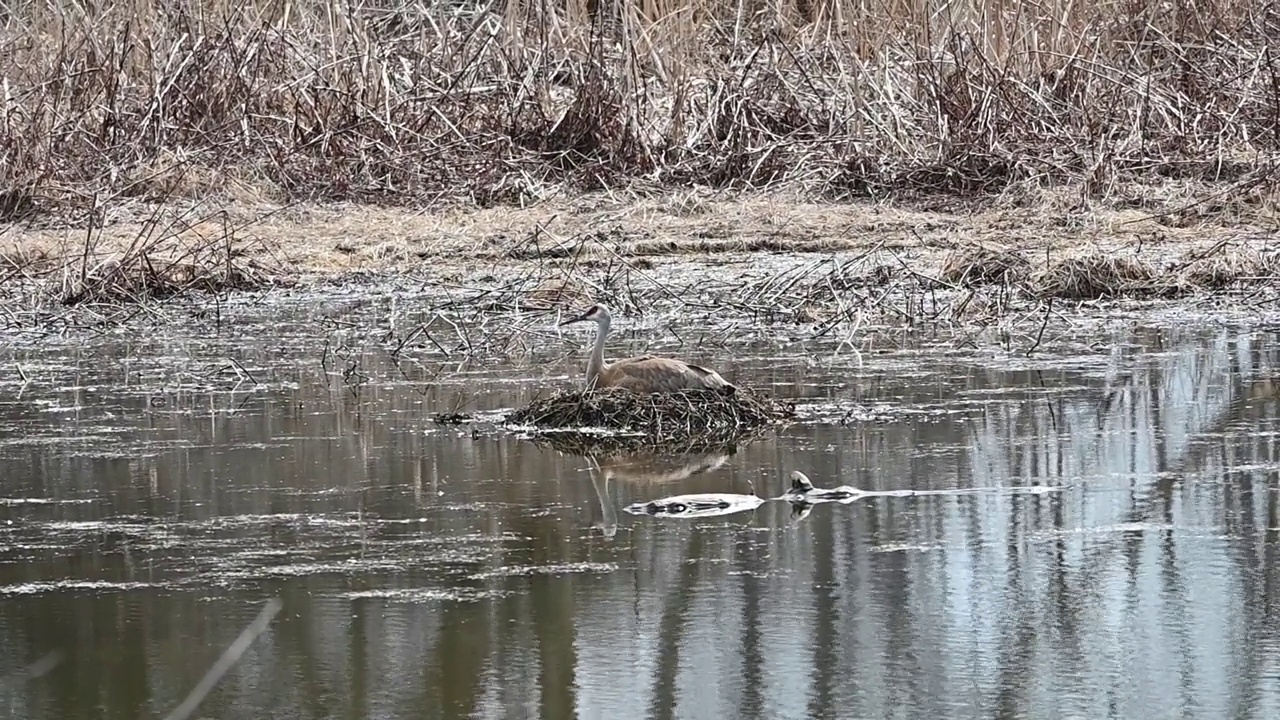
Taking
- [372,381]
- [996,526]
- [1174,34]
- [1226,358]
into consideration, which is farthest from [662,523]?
[1174,34]

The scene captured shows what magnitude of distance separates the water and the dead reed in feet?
14.9

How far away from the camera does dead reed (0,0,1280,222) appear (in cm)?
1306

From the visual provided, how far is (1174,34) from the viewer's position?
1490 cm

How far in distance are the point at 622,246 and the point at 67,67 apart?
4245 millimetres

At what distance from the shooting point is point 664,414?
7285mm

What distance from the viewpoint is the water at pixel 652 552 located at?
4473 millimetres

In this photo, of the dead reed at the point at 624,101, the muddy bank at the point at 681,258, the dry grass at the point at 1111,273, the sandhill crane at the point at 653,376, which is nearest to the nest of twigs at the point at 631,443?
the sandhill crane at the point at 653,376

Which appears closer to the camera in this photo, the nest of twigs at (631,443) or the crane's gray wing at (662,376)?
the nest of twigs at (631,443)

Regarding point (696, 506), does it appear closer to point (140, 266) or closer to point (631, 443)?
point (631, 443)

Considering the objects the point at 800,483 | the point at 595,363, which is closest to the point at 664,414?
the point at 595,363

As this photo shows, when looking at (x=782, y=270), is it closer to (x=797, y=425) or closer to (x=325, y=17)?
(x=797, y=425)

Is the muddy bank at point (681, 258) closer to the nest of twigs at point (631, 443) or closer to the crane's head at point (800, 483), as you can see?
the nest of twigs at point (631, 443)

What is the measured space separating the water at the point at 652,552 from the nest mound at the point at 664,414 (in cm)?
17

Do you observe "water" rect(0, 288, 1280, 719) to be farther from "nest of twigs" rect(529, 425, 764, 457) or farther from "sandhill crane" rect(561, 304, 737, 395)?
"sandhill crane" rect(561, 304, 737, 395)
